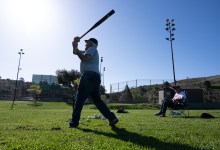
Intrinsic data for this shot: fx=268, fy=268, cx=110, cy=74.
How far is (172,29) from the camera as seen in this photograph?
143ft

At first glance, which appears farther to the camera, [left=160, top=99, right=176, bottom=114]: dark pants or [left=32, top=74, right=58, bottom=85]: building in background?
[left=32, top=74, right=58, bottom=85]: building in background

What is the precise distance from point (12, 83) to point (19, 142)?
93.0m

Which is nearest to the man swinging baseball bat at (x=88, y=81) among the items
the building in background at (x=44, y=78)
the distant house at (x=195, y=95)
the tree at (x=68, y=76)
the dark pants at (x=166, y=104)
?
the dark pants at (x=166, y=104)

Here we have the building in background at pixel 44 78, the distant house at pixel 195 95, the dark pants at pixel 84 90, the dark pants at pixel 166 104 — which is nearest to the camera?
the dark pants at pixel 84 90

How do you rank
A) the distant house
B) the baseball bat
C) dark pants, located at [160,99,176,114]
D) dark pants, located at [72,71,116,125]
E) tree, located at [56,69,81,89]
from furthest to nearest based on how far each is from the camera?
tree, located at [56,69,81,89]
the distant house
dark pants, located at [160,99,176,114]
the baseball bat
dark pants, located at [72,71,116,125]

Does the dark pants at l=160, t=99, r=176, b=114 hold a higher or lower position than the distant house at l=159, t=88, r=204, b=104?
lower

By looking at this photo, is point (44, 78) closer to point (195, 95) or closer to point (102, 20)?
point (195, 95)

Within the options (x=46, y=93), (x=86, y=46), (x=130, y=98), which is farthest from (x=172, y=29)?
(x=46, y=93)

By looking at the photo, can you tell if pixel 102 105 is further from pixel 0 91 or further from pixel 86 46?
pixel 0 91

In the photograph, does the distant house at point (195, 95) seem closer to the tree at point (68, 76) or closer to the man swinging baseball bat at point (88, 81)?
the tree at point (68, 76)

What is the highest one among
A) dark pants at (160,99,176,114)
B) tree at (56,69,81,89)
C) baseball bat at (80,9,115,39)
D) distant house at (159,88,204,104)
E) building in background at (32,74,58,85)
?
→ building in background at (32,74,58,85)

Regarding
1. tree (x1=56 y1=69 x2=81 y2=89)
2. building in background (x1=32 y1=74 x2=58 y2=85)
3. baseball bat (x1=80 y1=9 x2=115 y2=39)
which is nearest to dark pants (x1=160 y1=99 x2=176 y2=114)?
baseball bat (x1=80 y1=9 x2=115 y2=39)

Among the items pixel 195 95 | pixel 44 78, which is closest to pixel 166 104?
pixel 195 95

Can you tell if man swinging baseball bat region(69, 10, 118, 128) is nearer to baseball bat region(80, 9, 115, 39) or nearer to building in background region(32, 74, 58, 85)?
baseball bat region(80, 9, 115, 39)
